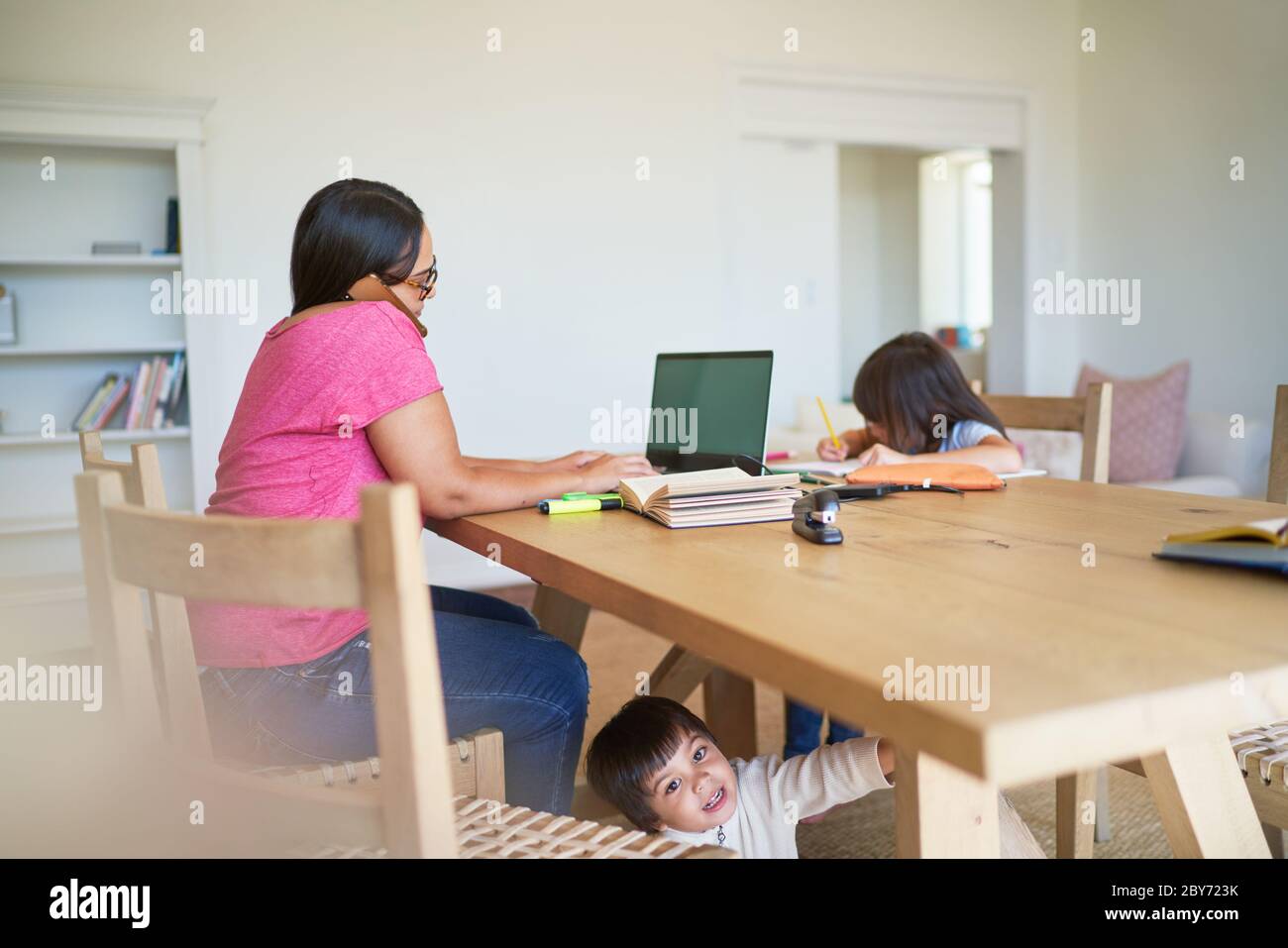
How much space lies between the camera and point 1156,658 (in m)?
0.83

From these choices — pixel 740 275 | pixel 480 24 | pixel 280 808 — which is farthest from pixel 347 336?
pixel 740 275

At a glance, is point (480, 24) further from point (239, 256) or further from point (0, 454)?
point (0, 454)

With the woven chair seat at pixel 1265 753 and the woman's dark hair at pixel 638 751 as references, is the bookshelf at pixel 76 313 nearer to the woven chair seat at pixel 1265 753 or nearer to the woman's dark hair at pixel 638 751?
the woman's dark hair at pixel 638 751

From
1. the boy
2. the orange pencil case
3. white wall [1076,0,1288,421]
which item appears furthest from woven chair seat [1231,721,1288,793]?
white wall [1076,0,1288,421]

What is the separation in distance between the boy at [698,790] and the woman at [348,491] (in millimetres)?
81

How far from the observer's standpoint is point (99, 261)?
3.82 m

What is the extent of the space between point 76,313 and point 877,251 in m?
6.26

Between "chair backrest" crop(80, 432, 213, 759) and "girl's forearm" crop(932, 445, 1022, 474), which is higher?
"girl's forearm" crop(932, 445, 1022, 474)

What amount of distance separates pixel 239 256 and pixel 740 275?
218 centimetres

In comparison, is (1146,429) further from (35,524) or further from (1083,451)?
(35,524)

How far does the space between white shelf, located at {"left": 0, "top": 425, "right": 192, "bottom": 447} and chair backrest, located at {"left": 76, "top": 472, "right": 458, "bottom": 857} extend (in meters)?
3.27

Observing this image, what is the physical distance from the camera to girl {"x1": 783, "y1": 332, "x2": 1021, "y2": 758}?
90.8 inches

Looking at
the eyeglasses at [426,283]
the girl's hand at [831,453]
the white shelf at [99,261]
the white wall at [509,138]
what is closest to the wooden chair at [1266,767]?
the girl's hand at [831,453]

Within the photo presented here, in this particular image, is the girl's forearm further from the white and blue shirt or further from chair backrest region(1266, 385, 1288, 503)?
chair backrest region(1266, 385, 1288, 503)
